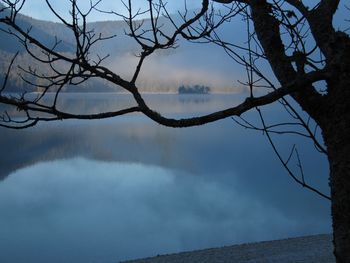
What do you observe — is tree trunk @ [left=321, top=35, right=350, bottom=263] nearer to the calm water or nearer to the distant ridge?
the distant ridge

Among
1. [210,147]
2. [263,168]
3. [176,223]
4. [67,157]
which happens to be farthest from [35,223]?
[210,147]

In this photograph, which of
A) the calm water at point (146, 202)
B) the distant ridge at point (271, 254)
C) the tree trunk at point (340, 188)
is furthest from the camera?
the calm water at point (146, 202)

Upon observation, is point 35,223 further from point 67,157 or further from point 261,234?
point 67,157

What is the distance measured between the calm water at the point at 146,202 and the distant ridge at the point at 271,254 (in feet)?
19.9

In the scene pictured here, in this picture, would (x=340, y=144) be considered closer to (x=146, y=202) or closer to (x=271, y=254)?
(x=271, y=254)

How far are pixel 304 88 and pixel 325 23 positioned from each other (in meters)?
0.33

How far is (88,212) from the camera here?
75.3 ft

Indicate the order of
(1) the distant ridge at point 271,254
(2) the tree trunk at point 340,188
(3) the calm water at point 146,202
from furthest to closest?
(3) the calm water at point 146,202, (1) the distant ridge at point 271,254, (2) the tree trunk at point 340,188

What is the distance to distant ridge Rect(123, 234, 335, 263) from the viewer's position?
29.7ft

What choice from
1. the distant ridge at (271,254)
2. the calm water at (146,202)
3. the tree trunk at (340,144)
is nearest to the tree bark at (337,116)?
the tree trunk at (340,144)

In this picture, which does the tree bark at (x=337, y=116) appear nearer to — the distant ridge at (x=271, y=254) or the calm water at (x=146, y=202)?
the distant ridge at (x=271, y=254)

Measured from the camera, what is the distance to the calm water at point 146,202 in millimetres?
18438

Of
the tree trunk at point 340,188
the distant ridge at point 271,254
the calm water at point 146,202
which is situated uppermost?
the tree trunk at point 340,188

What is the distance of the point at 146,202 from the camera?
26328 mm
